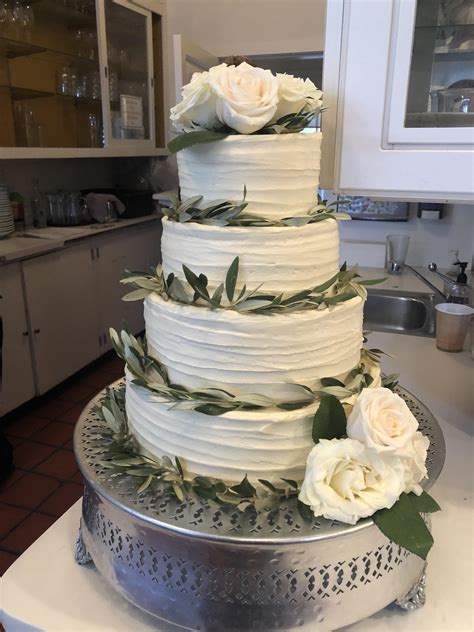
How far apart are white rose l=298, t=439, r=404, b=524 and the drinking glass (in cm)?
188

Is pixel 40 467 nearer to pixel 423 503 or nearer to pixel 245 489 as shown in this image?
pixel 245 489

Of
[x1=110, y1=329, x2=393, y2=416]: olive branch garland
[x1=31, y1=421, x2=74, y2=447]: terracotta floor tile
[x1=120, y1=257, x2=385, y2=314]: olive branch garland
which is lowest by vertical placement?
[x1=31, y1=421, x2=74, y2=447]: terracotta floor tile

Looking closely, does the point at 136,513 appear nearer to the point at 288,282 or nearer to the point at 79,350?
the point at 288,282

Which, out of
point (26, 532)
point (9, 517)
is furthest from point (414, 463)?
point (9, 517)

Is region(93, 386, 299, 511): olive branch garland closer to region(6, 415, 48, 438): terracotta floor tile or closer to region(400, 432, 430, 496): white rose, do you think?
region(400, 432, 430, 496): white rose

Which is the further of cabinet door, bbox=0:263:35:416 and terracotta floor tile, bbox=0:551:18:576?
cabinet door, bbox=0:263:35:416

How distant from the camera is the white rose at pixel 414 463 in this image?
2.00 ft

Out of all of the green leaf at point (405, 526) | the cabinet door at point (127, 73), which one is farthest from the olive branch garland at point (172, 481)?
the cabinet door at point (127, 73)

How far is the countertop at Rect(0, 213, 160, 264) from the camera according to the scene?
92.5 inches

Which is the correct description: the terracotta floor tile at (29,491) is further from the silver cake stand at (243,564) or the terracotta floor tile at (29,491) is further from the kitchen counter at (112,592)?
the silver cake stand at (243,564)

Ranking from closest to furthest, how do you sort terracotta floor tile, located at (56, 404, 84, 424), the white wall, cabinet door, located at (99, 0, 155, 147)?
terracotta floor tile, located at (56, 404, 84, 424), cabinet door, located at (99, 0, 155, 147), the white wall

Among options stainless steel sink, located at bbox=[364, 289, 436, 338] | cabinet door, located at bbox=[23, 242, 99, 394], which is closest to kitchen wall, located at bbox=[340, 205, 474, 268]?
stainless steel sink, located at bbox=[364, 289, 436, 338]

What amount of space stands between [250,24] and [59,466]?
3078mm

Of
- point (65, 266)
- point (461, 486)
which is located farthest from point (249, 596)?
point (65, 266)
